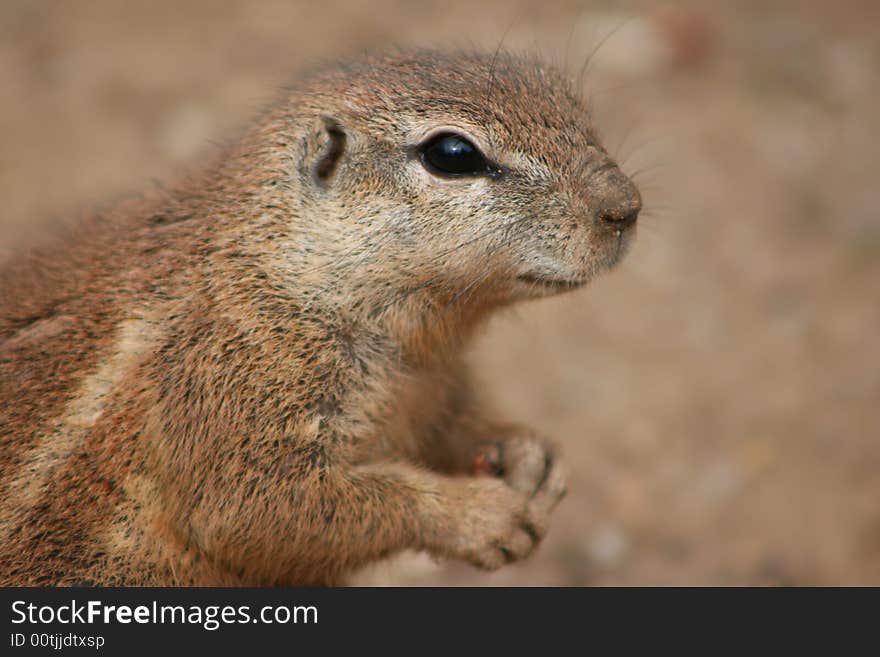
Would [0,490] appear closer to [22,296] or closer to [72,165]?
[22,296]

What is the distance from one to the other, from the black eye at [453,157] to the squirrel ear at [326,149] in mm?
294

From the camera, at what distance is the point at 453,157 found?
3.17 m

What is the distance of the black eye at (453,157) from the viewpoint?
316 cm

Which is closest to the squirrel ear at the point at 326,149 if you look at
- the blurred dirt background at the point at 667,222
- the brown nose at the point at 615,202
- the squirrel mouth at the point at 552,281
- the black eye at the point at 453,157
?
the black eye at the point at 453,157

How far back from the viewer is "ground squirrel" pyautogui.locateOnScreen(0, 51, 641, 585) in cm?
319

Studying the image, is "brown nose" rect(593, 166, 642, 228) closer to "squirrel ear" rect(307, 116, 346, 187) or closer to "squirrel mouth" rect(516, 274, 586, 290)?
"squirrel mouth" rect(516, 274, 586, 290)

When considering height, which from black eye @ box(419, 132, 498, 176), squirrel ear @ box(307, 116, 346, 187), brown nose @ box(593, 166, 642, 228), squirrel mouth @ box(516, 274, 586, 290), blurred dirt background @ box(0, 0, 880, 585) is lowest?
squirrel mouth @ box(516, 274, 586, 290)

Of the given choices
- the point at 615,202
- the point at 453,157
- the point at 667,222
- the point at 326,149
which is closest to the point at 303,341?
the point at 326,149

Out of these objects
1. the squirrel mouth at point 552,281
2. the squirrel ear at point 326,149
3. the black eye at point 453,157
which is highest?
the squirrel ear at point 326,149

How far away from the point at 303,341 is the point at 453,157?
0.74m

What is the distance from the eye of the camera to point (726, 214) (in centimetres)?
670

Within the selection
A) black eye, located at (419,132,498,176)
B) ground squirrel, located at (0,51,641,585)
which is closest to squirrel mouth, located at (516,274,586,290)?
ground squirrel, located at (0,51,641,585)

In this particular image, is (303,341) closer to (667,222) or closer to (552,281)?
(552,281)

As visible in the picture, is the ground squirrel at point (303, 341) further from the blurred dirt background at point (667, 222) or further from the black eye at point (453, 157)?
the blurred dirt background at point (667, 222)
